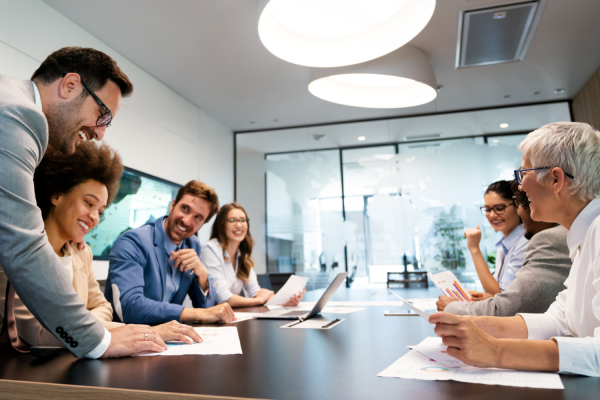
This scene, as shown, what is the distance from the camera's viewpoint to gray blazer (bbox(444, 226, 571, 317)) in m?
1.45

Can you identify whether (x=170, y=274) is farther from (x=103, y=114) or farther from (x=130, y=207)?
(x=130, y=207)

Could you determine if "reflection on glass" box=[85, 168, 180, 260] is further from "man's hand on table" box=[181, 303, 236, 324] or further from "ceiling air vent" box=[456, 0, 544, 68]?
"ceiling air vent" box=[456, 0, 544, 68]

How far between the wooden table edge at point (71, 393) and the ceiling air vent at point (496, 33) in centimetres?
394

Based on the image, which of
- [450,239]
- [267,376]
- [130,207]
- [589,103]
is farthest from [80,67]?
[589,103]

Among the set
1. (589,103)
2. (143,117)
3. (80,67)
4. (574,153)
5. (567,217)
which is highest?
(589,103)

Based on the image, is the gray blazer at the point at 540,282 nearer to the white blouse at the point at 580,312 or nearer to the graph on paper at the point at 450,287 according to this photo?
the white blouse at the point at 580,312

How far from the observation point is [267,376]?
80 cm

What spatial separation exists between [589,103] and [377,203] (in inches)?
121

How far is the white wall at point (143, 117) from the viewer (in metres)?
3.21

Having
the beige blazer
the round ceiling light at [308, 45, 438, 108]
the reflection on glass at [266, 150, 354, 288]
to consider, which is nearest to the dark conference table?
the beige blazer

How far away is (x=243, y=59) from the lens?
4.52 meters

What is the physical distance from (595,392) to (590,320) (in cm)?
42

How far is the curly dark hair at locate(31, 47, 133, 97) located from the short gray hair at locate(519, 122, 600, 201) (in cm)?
140

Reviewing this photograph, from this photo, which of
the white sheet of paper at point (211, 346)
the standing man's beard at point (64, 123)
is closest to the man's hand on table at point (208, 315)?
the white sheet of paper at point (211, 346)
